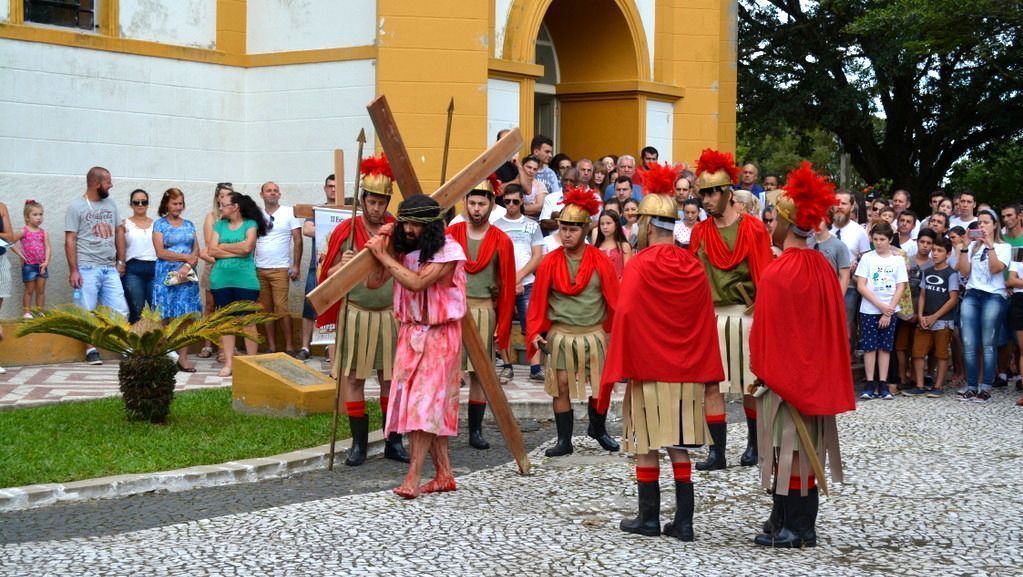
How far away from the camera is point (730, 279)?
9016mm

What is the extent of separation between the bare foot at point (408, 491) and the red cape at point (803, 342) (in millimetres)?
2241

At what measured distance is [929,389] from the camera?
1328 centimetres

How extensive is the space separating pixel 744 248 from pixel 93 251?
739 cm

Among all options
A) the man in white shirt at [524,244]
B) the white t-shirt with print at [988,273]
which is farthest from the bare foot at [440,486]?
the white t-shirt with print at [988,273]

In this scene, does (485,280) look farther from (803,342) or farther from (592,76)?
(592,76)

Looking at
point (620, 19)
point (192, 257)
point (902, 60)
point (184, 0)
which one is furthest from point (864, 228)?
point (902, 60)

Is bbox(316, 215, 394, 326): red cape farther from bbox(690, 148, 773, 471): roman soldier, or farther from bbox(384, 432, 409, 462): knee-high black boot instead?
bbox(690, 148, 773, 471): roman soldier

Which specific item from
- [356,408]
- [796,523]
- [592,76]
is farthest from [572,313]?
[592,76]

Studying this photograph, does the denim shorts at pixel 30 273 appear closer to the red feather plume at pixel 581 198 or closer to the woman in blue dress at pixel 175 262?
the woman in blue dress at pixel 175 262

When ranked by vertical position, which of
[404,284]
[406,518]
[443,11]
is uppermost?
[443,11]

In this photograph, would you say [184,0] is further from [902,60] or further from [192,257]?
[902,60]

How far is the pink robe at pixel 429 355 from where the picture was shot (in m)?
7.95

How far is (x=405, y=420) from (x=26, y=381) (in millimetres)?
5625

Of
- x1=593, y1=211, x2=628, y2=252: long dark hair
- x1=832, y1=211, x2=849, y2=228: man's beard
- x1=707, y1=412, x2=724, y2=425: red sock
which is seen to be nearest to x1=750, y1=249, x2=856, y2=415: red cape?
x1=707, y1=412, x2=724, y2=425: red sock
